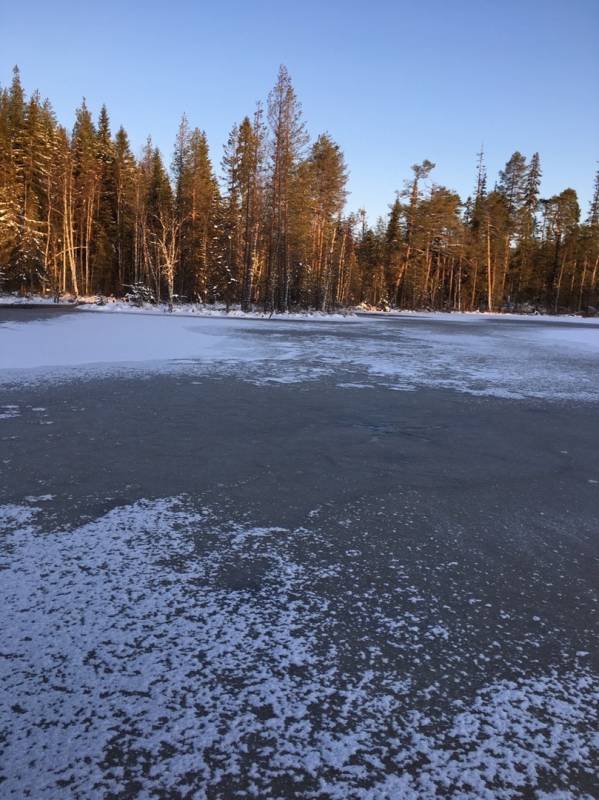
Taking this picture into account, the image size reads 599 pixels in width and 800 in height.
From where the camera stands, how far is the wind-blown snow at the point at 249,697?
1.44m

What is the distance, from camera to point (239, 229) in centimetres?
4059

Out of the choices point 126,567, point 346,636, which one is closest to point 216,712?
point 346,636

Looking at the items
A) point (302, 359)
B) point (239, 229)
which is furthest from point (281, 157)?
point (302, 359)

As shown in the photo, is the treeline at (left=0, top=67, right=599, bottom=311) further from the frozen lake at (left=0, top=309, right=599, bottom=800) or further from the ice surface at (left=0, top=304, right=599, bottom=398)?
Result: the frozen lake at (left=0, top=309, right=599, bottom=800)

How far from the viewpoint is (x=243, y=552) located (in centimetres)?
281

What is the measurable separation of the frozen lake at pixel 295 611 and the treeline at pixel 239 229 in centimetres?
2809

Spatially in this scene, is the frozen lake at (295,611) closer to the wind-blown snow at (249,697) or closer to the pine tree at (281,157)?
the wind-blown snow at (249,697)

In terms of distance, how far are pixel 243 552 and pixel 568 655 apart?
5.18 feet

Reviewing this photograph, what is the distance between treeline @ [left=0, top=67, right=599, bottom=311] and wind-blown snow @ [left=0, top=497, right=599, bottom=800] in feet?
98.4

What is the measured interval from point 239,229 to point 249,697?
41.7m

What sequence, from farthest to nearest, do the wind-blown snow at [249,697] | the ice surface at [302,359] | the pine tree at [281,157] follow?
the pine tree at [281,157]
the ice surface at [302,359]
the wind-blown snow at [249,697]

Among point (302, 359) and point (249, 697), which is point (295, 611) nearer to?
point (249, 697)

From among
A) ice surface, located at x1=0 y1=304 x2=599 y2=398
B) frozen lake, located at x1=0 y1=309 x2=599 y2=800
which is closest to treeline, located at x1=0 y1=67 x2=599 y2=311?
ice surface, located at x1=0 y1=304 x2=599 y2=398

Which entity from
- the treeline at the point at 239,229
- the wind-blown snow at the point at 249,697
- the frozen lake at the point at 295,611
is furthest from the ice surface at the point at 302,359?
the treeline at the point at 239,229
